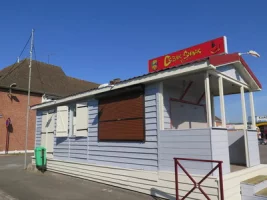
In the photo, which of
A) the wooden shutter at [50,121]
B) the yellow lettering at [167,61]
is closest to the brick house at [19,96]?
the wooden shutter at [50,121]

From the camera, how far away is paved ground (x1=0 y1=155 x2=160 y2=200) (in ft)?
20.2

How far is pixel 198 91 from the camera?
816cm

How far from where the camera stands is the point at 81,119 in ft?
29.3

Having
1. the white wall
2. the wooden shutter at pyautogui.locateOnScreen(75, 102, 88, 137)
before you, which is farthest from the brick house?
the white wall

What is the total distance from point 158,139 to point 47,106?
6.61m

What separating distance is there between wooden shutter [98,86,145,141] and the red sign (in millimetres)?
1688

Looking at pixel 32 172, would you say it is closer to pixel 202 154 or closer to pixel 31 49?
pixel 31 49

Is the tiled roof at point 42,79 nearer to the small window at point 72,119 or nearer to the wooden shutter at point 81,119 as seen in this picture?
the small window at point 72,119

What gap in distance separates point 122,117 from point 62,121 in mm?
3465

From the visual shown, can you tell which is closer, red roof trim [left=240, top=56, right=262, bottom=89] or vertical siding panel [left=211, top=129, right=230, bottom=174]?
vertical siding panel [left=211, top=129, right=230, bottom=174]

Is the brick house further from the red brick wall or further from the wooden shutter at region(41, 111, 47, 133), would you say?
the wooden shutter at region(41, 111, 47, 133)

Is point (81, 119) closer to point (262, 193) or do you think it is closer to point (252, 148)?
point (252, 148)

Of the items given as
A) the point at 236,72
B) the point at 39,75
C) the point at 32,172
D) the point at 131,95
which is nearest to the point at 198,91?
the point at 236,72

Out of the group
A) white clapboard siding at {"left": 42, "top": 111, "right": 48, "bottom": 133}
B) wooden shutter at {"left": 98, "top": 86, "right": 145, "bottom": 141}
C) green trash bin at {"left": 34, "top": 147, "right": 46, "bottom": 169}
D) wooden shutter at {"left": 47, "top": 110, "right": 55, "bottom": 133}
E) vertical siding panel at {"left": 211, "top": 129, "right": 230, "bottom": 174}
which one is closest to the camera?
vertical siding panel at {"left": 211, "top": 129, "right": 230, "bottom": 174}
